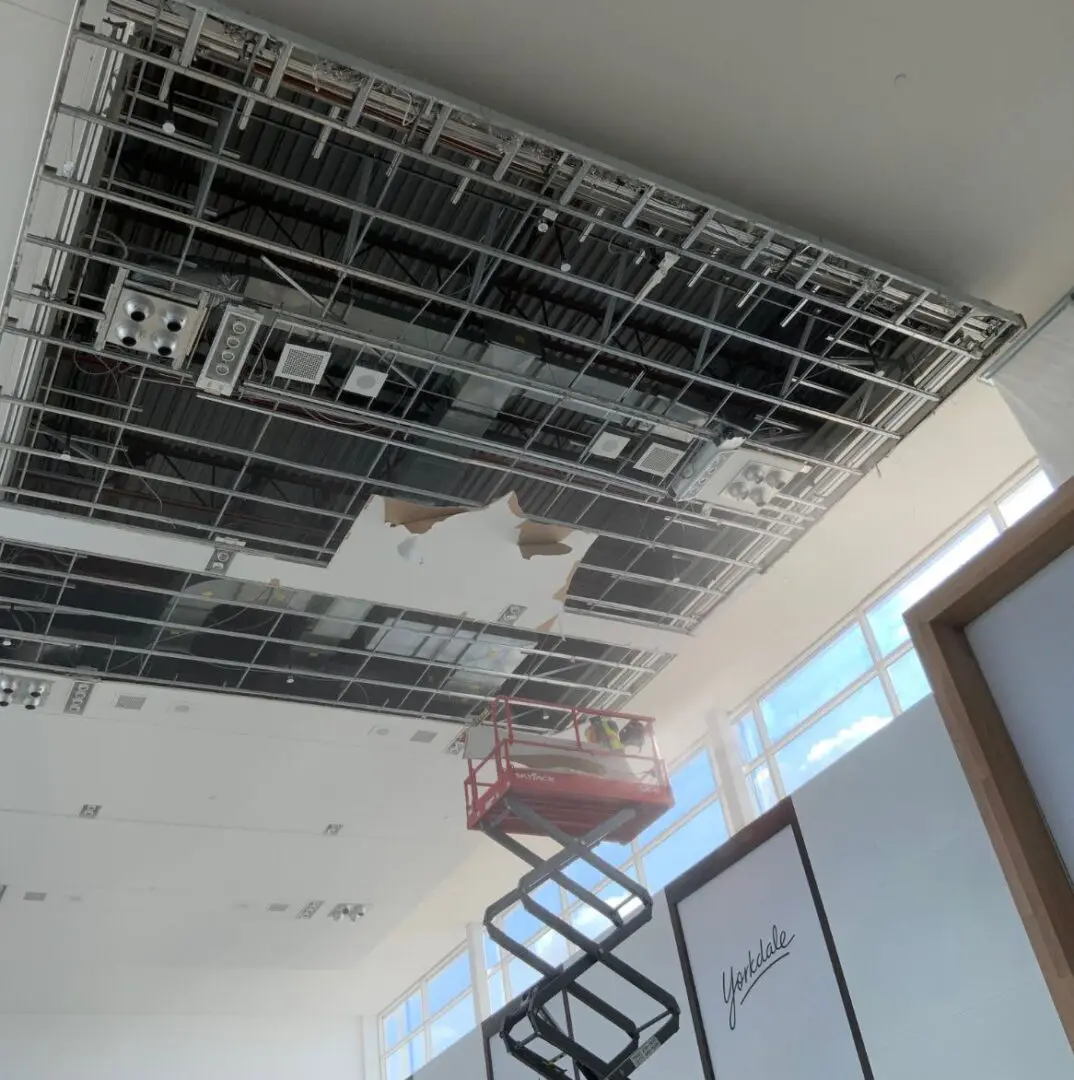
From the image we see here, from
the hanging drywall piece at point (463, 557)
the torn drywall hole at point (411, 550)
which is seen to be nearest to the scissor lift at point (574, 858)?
the hanging drywall piece at point (463, 557)

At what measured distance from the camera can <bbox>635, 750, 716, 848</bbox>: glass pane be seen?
516 inches

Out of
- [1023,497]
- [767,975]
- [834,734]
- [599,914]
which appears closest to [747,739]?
[834,734]

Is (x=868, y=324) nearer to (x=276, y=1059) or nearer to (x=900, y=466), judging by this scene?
(x=900, y=466)

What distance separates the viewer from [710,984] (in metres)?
8.24

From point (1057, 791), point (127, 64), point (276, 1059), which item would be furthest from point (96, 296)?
point (276, 1059)

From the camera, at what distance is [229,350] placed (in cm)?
767

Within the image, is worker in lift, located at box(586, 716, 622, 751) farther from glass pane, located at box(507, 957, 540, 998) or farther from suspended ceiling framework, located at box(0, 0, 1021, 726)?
glass pane, located at box(507, 957, 540, 998)

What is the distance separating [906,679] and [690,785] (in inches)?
146

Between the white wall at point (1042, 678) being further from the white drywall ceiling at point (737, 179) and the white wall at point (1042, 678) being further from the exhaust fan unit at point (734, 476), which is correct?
the exhaust fan unit at point (734, 476)

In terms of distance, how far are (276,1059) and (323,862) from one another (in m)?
5.95

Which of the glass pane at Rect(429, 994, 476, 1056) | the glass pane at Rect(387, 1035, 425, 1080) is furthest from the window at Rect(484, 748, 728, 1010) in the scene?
the glass pane at Rect(387, 1035, 425, 1080)

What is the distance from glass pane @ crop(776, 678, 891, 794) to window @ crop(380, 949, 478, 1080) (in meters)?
7.41

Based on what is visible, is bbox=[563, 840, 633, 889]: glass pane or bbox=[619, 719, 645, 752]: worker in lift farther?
bbox=[563, 840, 633, 889]: glass pane

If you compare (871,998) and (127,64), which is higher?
(127,64)
